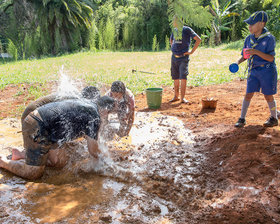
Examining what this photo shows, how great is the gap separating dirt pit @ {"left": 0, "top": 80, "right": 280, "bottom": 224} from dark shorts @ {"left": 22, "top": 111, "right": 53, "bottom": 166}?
0.30 m

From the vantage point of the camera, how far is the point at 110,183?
3160mm

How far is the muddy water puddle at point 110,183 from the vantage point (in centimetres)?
254

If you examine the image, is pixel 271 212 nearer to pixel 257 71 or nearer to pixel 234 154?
pixel 234 154

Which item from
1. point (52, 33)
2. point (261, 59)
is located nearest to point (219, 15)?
point (52, 33)

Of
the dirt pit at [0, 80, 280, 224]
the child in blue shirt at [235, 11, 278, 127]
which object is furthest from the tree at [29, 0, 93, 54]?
the child in blue shirt at [235, 11, 278, 127]

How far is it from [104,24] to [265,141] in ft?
64.9

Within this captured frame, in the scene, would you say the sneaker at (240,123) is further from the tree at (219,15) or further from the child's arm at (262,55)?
the tree at (219,15)

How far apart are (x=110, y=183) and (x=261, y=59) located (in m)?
2.80

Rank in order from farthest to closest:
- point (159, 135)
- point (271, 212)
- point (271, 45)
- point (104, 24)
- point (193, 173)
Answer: point (104, 24)
point (159, 135)
point (271, 45)
point (193, 173)
point (271, 212)

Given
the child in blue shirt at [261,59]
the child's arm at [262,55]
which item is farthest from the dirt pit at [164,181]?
the child's arm at [262,55]

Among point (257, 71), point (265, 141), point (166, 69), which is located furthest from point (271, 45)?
point (166, 69)

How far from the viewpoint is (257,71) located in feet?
13.0

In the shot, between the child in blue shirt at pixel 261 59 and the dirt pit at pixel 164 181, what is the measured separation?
578 millimetres

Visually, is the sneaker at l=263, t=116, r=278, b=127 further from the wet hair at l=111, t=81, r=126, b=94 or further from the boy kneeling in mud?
the boy kneeling in mud
